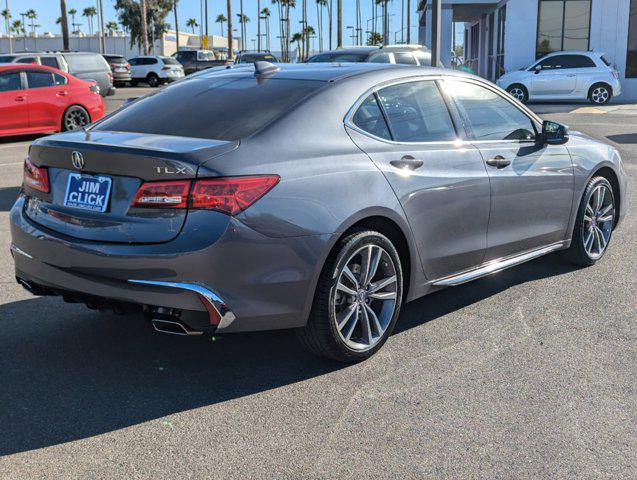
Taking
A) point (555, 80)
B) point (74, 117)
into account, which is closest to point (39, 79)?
point (74, 117)

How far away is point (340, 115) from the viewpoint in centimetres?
439

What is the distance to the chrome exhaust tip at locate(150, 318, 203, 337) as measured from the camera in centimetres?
378

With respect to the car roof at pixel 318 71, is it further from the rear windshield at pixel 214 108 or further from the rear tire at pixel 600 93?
the rear tire at pixel 600 93

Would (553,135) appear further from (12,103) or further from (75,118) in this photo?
(75,118)

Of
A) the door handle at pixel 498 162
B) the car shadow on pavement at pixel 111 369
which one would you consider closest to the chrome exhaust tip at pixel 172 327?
the car shadow on pavement at pixel 111 369

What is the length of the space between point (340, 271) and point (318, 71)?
1361 millimetres

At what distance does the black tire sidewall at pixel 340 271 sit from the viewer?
4.11 metres

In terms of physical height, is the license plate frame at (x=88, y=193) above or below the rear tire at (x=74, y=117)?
above

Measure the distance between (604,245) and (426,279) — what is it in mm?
2418

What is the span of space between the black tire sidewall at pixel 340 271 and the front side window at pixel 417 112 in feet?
2.11

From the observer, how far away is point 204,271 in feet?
12.1

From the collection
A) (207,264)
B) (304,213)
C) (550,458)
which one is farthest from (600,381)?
(207,264)

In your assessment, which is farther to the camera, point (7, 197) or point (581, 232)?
point (7, 197)

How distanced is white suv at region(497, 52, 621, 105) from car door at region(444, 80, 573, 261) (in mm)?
20976
